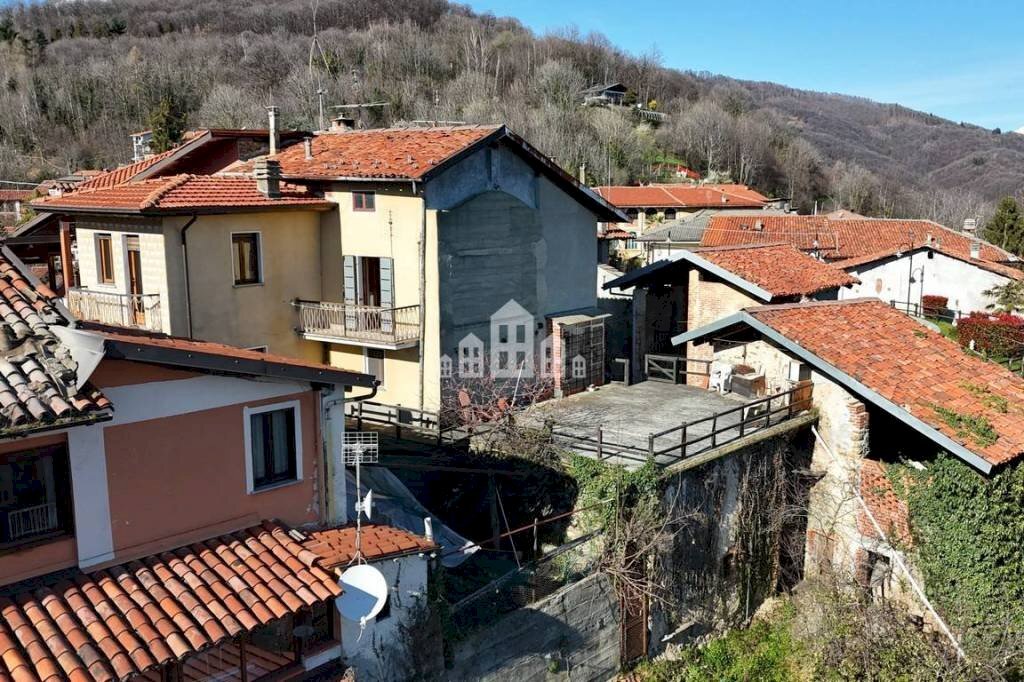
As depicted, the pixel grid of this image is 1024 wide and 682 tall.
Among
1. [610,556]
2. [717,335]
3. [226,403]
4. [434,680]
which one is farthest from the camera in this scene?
[717,335]

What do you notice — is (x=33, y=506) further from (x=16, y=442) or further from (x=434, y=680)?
(x=434, y=680)

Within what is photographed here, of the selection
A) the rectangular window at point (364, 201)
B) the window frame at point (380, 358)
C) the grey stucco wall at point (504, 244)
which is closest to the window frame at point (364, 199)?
the rectangular window at point (364, 201)

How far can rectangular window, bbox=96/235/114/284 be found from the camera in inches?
751

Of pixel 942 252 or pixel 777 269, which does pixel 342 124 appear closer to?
pixel 777 269

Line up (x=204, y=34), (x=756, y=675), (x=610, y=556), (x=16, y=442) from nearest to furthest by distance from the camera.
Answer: (x=16, y=442) < (x=610, y=556) < (x=756, y=675) < (x=204, y=34)

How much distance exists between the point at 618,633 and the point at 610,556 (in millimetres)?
1417

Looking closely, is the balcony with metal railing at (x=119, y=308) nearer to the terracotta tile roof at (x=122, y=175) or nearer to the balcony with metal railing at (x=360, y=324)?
the balcony with metal railing at (x=360, y=324)

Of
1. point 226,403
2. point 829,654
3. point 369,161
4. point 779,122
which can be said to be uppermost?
point 779,122

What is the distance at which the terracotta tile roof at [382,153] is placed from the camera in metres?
19.7

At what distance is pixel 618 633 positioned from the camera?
14508 millimetres

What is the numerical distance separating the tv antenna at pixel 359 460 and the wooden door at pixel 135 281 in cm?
682

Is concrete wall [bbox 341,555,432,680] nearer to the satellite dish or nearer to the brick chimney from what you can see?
the satellite dish

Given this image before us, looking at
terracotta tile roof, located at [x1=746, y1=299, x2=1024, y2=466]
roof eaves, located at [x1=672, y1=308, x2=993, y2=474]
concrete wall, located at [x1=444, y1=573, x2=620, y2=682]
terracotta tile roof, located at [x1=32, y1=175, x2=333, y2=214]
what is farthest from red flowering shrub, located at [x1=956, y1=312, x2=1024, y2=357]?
terracotta tile roof, located at [x1=32, y1=175, x2=333, y2=214]

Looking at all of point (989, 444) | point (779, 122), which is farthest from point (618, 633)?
point (779, 122)
